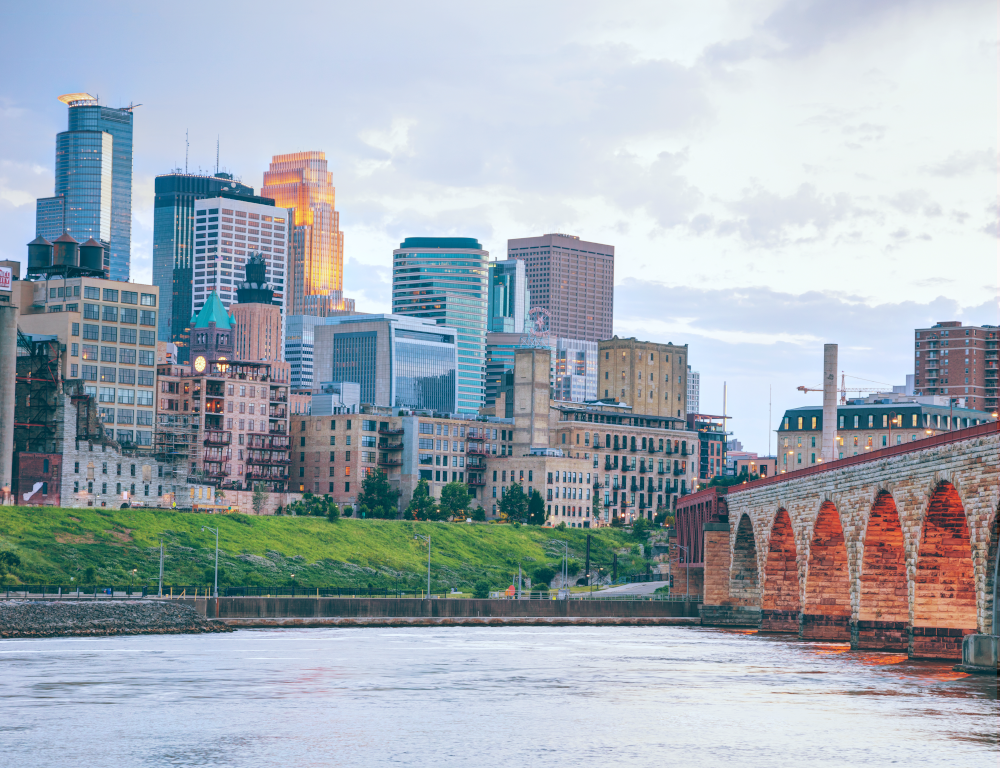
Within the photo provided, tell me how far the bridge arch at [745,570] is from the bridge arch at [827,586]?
2419cm

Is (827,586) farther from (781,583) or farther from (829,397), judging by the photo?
(829,397)

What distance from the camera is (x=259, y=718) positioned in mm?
63562

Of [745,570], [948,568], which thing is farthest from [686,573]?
[948,568]

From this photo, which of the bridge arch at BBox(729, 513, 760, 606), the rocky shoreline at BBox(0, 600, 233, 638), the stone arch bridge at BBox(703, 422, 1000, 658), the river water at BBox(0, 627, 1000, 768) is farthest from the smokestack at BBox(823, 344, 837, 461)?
the rocky shoreline at BBox(0, 600, 233, 638)

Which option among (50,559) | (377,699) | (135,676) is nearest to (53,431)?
(50,559)

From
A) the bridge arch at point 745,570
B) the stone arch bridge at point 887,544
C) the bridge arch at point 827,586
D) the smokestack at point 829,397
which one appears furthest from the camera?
the smokestack at point 829,397

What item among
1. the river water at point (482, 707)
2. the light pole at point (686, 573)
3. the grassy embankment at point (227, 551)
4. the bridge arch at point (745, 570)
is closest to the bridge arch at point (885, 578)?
the river water at point (482, 707)

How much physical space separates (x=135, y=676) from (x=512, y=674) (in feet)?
67.1

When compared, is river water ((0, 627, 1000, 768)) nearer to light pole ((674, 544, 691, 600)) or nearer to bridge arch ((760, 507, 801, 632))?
bridge arch ((760, 507, 801, 632))

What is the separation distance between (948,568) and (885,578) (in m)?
11.1

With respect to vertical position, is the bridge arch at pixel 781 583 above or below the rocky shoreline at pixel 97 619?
above

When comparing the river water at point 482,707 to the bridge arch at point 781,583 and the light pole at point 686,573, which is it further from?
the light pole at point 686,573

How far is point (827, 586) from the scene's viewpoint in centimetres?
11362

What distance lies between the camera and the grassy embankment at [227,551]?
156 m
